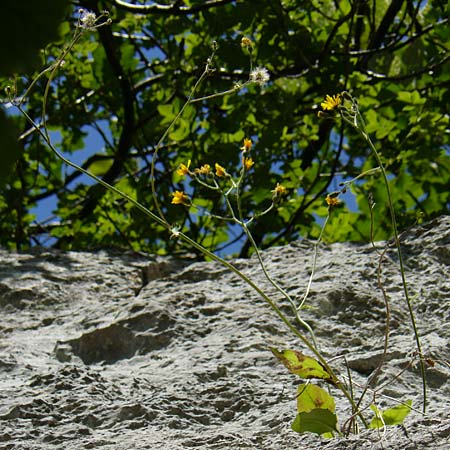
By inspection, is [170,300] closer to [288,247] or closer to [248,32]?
[288,247]

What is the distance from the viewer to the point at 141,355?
6.36 ft

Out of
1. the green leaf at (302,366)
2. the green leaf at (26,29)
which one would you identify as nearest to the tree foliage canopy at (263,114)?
the green leaf at (302,366)

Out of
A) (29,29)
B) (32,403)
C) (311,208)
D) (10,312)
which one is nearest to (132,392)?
(32,403)

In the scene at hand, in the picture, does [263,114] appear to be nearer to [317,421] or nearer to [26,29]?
[317,421]

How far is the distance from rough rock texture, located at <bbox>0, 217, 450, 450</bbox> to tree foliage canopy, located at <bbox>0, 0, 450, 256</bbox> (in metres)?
1.08

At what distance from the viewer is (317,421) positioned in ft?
4.50

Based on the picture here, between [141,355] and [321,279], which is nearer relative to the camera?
[141,355]

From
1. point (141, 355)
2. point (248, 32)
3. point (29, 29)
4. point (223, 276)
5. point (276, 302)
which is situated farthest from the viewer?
point (248, 32)

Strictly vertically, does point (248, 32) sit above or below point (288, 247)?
above

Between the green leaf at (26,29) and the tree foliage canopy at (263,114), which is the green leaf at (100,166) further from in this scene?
the green leaf at (26,29)

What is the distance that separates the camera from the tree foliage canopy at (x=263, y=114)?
11.8ft

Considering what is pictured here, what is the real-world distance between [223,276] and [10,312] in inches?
22.8

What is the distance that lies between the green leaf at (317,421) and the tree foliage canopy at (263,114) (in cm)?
196

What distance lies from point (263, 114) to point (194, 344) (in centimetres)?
210
